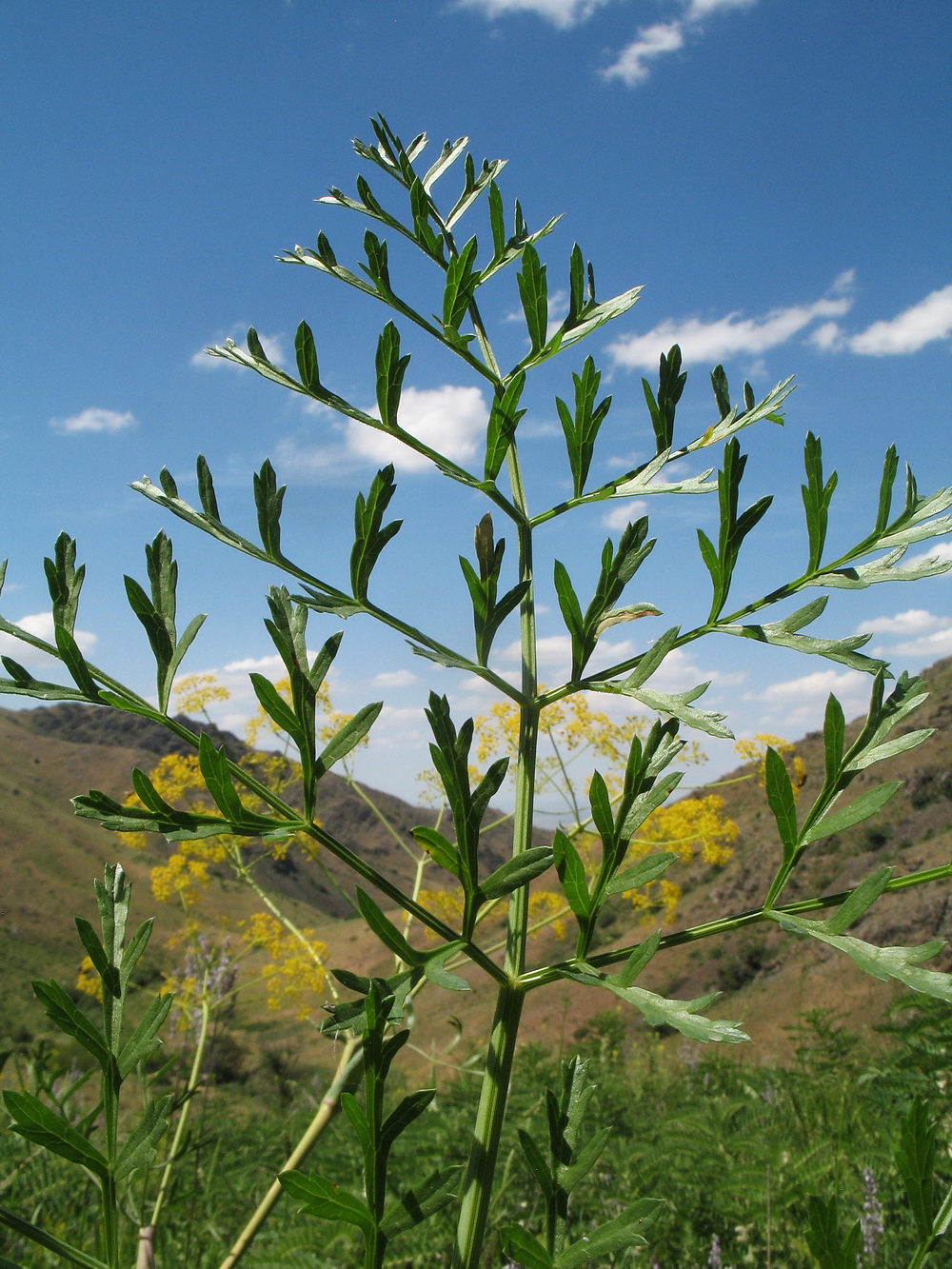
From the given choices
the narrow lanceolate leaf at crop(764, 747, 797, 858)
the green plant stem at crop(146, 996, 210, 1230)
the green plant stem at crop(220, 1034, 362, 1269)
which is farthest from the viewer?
the green plant stem at crop(146, 996, 210, 1230)

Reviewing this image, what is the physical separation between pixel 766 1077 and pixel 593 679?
7106mm

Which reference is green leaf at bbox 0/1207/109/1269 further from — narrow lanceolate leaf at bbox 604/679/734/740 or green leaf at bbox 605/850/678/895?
narrow lanceolate leaf at bbox 604/679/734/740

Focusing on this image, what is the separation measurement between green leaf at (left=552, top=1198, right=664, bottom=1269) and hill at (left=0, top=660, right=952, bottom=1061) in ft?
3.50

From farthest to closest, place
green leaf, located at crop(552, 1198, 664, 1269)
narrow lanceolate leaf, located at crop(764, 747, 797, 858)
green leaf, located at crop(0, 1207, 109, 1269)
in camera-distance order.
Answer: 1. narrow lanceolate leaf, located at crop(764, 747, 797, 858)
2. green leaf, located at crop(552, 1198, 664, 1269)
3. green leaf, located at crop(0, 1207, 109, 1269)

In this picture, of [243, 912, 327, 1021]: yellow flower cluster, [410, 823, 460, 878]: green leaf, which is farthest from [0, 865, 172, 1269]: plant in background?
[243, 912, 327, 1021]: yellow flower cluster

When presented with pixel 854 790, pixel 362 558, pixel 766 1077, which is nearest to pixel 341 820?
pixel 854 790

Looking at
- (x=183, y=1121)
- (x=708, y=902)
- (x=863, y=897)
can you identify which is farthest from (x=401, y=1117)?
(x=708, y=902)

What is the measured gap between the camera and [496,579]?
97 centimetres

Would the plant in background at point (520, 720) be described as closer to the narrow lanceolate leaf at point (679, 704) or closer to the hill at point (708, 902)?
the narrow lanceolate leaf at point (679, 704)

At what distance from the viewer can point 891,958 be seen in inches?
30.9

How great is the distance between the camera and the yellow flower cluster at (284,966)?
4.04 meters

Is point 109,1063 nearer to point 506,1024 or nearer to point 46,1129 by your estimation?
A: point 46,1129

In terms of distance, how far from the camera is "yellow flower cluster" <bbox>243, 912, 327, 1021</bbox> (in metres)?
4.04

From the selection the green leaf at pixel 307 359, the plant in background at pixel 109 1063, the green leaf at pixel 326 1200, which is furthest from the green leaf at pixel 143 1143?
the green leaf at pixel 307 359
